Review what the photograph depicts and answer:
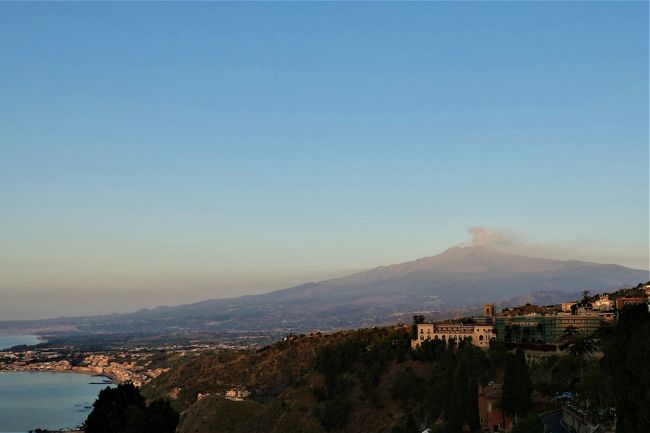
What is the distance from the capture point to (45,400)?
5384 inches

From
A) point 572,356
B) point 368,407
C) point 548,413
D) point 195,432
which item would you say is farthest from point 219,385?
point 548,413

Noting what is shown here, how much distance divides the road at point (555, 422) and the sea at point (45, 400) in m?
83.7

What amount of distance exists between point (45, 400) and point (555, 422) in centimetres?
12051

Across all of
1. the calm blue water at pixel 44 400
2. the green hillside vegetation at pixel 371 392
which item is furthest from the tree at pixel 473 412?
the calm blue water at pixel 44 400

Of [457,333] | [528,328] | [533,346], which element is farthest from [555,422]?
[457,333]

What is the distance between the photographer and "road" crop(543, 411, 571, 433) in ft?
112

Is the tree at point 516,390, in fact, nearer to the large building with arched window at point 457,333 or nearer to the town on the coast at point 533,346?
the town on the coast at point 533,346

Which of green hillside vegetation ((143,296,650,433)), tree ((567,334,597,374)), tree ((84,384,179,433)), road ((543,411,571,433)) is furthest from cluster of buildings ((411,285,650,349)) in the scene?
tree ((84,384,179,433))

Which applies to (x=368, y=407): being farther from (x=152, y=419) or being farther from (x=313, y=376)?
(x=152, y=419)

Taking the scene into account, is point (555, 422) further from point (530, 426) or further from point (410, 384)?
point (410, 384)

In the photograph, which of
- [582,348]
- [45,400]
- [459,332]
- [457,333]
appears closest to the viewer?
[582,348]

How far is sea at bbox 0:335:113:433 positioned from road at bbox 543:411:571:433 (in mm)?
83728

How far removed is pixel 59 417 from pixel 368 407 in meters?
68.4

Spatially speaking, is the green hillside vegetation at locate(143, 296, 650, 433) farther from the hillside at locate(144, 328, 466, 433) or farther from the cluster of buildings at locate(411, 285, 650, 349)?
the cluster of buildings at locate(411, 285, 650, 349)
